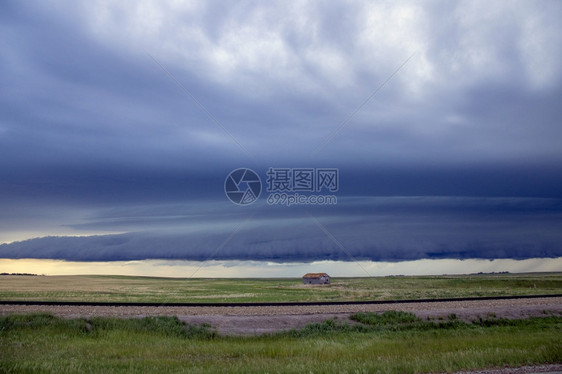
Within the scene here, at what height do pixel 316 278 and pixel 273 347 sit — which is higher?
pixel 316 278

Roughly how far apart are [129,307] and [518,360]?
26731 mm

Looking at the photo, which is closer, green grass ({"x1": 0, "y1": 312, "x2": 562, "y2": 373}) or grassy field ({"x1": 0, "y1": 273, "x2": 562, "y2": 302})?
green grass ({"x1": 0, "y1": 312, "x2": 562, "y2": 373})

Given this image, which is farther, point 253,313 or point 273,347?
point 253,313

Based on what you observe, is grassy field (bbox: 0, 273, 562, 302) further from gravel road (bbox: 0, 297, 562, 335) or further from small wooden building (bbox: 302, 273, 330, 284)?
gravel road (bbox: 0, 297, 562, 335)

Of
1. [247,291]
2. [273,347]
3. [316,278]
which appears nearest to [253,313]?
[273,347]

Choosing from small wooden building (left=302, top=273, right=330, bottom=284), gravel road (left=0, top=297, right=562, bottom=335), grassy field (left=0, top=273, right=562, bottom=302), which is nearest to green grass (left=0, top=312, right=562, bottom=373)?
gravel road (left=0, top=297, right=562, bottom=335)

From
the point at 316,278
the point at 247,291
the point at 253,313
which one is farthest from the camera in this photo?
the point at 316,278

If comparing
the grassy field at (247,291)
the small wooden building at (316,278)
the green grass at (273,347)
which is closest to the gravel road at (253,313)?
the green grass at (273,347)

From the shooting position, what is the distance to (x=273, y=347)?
18.6 meters

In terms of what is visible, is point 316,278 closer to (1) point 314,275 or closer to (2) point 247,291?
(1) point 314,275

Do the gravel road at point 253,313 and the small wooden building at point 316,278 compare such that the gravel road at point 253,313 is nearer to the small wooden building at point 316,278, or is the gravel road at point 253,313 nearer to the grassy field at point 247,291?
the grassy field at point 247,291

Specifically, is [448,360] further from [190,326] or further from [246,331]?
[190,326]

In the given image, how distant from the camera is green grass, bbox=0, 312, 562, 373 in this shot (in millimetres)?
13820

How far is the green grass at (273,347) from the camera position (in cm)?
1382
